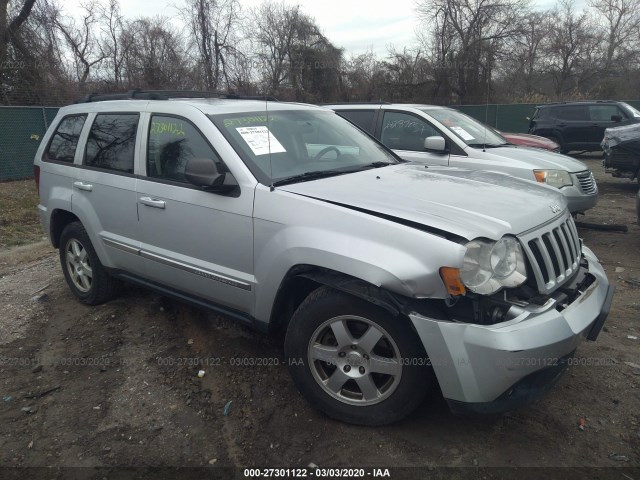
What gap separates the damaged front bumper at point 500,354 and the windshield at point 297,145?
1361 mm

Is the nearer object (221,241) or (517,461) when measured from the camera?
(517,461)

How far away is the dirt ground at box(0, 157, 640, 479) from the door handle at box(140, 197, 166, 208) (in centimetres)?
109

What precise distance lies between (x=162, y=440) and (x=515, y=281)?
206cm

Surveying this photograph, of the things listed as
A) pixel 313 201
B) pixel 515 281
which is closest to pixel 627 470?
pixel 515 281

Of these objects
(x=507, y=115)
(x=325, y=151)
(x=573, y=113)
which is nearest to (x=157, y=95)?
(x=325, y=151)

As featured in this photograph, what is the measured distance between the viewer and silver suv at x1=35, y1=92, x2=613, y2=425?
2391 mm

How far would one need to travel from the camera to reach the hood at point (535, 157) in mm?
6051

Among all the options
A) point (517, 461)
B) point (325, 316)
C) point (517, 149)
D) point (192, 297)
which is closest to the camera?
point (517, 461)

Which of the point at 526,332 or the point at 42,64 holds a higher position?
the point at 42,64

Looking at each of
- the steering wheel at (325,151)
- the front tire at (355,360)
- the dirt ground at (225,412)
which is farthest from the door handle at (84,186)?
the front tire at (355,360)

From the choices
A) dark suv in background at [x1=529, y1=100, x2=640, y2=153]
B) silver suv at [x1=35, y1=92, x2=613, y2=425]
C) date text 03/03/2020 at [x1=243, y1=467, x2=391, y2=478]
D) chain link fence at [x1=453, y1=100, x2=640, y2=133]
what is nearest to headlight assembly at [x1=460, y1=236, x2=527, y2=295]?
silver suv at [x1=35, y1=92, x2=613, y2=425]

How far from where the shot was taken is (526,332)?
Result: 2.31 meters

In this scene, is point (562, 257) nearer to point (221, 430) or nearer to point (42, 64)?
point (221, 430)

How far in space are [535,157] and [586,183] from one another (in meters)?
0.71
